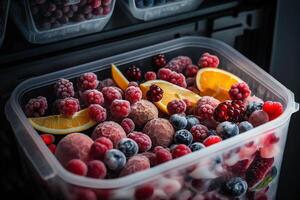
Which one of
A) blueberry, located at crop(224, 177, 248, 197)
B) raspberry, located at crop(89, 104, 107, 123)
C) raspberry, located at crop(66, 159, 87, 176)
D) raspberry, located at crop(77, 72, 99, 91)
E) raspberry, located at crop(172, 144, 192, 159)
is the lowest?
blueberry, located at crop(224, 177, 248, 197)

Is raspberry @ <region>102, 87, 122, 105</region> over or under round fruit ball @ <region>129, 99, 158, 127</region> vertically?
over

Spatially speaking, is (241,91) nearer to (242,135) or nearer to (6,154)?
(242,135)

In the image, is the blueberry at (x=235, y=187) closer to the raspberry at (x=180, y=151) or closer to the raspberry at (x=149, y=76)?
the raspberry at (x=180, y=151)

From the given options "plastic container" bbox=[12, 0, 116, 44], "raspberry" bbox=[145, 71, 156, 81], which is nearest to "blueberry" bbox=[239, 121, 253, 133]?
"raspberry" bbox=[145, 71, 156, 81]

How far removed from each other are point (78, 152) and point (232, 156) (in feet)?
0.89

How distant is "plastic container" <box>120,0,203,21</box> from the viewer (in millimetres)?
1100

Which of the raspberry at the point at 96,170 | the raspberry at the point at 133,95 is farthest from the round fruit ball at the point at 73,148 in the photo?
the raspberry at the point at 133,95

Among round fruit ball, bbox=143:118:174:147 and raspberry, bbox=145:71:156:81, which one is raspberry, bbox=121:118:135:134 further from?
raspberry, bbox=145:71:156:81

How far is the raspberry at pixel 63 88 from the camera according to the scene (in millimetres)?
1088

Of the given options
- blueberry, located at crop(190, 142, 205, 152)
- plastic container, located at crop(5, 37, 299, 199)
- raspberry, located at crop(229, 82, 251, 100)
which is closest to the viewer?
plastic container, located at crop(5, 37, 299, 199)

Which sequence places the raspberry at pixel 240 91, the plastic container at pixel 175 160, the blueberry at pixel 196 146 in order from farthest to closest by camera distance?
the raspberry at pixel 240 91
the blueberry at pixel 196 146
the plastic container at pixel 175 160

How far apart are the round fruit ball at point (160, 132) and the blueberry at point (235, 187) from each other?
136 millimetres

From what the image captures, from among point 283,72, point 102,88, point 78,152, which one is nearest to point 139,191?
point 78,152

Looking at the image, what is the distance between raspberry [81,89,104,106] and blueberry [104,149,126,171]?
154 millimetres
